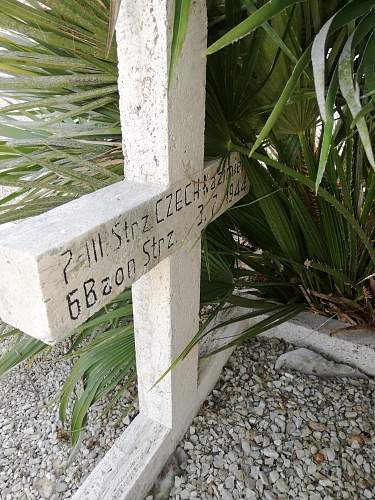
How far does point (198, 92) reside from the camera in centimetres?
69

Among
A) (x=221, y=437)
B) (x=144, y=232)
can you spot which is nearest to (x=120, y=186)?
(x=144, y=232)

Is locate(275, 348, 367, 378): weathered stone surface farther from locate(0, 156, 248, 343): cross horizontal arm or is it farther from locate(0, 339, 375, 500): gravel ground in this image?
locate(0, 156, 248, 343): cross horizontal arm

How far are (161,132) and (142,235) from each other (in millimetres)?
165

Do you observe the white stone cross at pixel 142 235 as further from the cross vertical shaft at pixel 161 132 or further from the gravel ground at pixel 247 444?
the gravel ground at pixel 247 444

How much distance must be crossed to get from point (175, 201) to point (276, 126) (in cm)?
33

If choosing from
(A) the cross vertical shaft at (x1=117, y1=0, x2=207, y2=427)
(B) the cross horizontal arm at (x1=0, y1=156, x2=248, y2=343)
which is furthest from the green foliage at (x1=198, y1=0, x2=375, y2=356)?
(B) the cross horizontal arm at (x1=0, y1=156, x2=248, y2=343)

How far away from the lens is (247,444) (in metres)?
1.07

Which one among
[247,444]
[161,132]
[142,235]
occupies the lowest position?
[247,444]

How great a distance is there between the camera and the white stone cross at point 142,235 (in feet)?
1.69

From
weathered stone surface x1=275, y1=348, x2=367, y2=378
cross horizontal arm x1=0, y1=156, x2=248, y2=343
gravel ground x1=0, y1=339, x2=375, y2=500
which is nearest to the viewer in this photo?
cross horizontal arm x1=0, y1=156, x2=248, y2=343

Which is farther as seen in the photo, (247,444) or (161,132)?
(247,444)

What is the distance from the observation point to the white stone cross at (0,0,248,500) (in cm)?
52

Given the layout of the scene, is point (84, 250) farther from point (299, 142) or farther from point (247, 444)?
point (247, 444)

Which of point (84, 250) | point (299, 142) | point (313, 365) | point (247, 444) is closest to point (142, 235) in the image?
point (84, 250)
